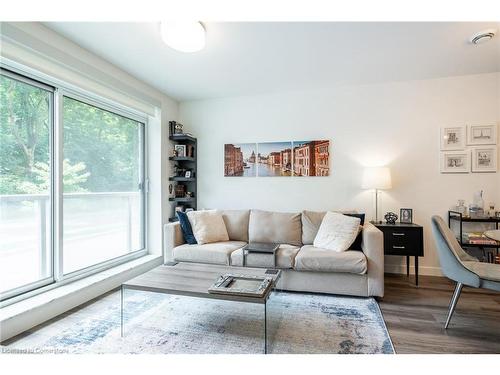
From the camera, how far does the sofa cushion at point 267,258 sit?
265 cm

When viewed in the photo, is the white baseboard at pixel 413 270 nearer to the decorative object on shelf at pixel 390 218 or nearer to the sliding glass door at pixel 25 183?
the decorative object on shelf at pixel 390 218

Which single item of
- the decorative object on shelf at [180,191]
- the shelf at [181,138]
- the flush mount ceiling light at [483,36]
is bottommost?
the decorative object on shelf at [180,191]

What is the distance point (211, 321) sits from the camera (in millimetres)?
2105

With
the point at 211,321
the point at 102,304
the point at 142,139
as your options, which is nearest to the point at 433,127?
the point at 211,321

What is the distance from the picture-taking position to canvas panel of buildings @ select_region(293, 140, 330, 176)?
3.58m

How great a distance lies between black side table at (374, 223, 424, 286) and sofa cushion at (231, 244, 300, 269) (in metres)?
1.10

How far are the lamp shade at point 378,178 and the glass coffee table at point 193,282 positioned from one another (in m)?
1.71

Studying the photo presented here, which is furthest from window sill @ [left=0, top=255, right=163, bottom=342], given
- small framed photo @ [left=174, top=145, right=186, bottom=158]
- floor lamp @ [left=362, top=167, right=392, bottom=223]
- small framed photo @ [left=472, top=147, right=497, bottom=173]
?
small framed photo @ [left=472, top=147, right=497, bottom=173]

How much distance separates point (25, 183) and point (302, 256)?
253 cm

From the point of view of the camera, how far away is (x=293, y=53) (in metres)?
2.58

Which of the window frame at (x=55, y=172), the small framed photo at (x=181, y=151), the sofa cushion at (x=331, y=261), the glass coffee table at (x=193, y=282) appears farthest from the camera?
the small framed photo at (x=181, y=151)

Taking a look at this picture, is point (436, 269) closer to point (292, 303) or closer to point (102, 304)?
point (292, 303)

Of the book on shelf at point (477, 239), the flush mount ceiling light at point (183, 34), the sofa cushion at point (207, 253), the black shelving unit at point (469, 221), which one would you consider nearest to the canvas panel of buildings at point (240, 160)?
the sofa cushion at point (207, 253)

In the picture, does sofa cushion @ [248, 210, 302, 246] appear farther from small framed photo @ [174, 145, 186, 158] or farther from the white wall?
small framed photo @ [174, 145, 186, 158]
